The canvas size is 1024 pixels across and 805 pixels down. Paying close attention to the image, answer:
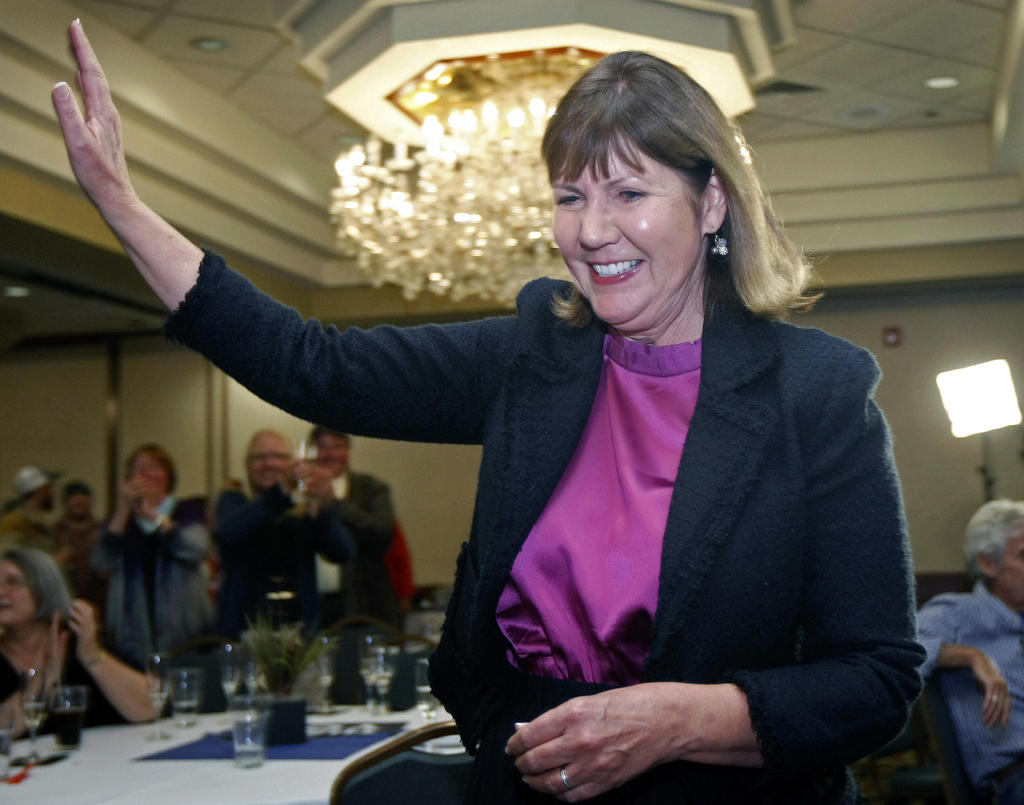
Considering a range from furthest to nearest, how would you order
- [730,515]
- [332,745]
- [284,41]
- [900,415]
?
[900,415], [284,41], [332,745], [730,515]

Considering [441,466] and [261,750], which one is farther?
[441,466]

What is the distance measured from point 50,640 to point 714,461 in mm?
2756

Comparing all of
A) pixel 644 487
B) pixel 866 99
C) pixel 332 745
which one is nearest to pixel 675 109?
pixel 644 487

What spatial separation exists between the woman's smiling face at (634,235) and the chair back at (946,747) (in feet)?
7.70

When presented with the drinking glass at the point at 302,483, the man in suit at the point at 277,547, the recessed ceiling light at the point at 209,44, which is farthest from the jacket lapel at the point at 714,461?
the recessed ceiling light at the point at 209,44

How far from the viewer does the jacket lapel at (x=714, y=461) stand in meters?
1.07

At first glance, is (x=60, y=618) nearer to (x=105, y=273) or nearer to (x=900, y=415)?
(x=105, y=273)

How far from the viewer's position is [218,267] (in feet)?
3.59

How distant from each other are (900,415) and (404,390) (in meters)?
8.68

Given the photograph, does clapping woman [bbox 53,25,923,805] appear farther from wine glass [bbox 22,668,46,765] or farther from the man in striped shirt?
the man in striped shirt

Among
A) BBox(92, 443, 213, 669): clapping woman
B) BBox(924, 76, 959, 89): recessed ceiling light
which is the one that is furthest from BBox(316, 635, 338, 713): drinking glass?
BBox(924, 76, 959, 89): recessed ceiling light

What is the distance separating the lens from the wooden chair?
189 centimetres

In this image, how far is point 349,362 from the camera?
116 centimetres

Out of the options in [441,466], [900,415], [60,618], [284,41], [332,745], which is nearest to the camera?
[332,745]
